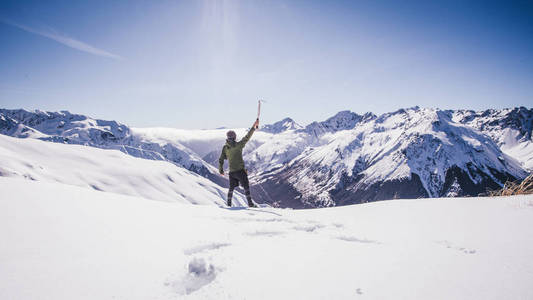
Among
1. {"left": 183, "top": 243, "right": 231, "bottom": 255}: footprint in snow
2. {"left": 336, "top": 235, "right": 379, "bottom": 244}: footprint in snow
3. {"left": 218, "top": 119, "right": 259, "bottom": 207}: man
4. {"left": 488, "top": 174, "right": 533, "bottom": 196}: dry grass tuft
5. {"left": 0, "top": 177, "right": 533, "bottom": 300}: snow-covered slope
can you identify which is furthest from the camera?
{"left": 218, "top": 119, "right": 259, "bottom": 207}: man

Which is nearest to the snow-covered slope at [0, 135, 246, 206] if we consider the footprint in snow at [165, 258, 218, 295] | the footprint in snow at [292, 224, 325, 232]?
the footprint in snow at [292, 224, 325, 232]

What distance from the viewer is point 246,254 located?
3410 mm

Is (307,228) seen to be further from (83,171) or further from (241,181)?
(83,171)

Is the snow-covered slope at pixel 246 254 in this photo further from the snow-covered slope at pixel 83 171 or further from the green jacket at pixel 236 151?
the snow-covered slope at pixel 83 171

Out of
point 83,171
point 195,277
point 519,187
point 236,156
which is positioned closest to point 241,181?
point 236,156

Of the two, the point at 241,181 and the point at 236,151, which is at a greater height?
the point at 236,151

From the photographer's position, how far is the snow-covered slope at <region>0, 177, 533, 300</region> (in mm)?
2357

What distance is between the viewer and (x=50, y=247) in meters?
2.88

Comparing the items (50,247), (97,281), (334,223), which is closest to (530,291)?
(334,223)

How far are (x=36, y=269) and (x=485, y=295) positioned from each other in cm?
415

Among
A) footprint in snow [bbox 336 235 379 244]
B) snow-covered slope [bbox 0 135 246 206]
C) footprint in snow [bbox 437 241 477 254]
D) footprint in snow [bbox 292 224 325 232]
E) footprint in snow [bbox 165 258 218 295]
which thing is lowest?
snow-covered slope [bbox 0 135 246 206]

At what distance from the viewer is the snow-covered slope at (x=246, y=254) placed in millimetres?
2357

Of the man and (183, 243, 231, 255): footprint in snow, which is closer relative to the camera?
(183, 243, 231, 255): footprint in snow

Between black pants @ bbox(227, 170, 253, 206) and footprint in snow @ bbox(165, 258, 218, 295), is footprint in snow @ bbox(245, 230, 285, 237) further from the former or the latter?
black pants @ bbox(227, 170, 253, 206)
